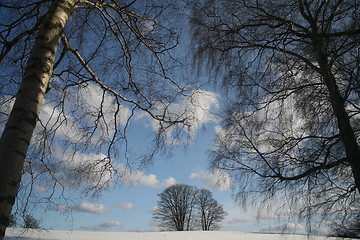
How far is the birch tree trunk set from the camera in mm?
1546

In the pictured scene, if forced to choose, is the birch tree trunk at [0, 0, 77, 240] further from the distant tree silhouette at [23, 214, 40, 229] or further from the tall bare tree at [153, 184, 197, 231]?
the tall bare tree at [153, 184, 197, 231]

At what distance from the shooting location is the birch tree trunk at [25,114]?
155cm

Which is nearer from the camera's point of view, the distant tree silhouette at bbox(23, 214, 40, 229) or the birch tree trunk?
the birch tree trunk

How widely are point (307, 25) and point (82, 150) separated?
436 cm

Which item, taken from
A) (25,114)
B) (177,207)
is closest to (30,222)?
(25,114)

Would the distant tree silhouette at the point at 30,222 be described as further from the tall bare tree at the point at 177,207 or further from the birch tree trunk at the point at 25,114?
the tall bare tree at the point at 177,207

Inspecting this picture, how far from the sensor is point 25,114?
1.70m

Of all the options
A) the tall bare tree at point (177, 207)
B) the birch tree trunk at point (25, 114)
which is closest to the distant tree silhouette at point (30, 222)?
the birch tree trunk at point (25, 114)

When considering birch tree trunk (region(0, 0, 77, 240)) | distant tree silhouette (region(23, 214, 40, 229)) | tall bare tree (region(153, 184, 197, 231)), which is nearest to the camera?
birch tree trunk (region(0, 0, 77, 240))

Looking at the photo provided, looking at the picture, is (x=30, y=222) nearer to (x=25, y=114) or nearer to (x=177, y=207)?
(x=25, y=114)

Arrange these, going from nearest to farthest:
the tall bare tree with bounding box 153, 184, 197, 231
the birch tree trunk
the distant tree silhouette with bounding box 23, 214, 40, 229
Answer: the birch tree trunk → the distant tree silhouette with bounding box 23, 214, 40, 229 → the tall bare tree with bounding box 153, 184, 197, 231

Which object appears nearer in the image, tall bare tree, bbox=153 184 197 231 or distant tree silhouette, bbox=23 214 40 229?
distant tree silhouette, bbox=23 214 40 229

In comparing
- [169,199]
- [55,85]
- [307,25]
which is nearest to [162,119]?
[55,85]

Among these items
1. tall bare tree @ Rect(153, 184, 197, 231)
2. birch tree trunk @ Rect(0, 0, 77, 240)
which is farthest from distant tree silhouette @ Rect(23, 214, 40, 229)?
tall bare tree @ Rect(153, 184, 197, 231)
